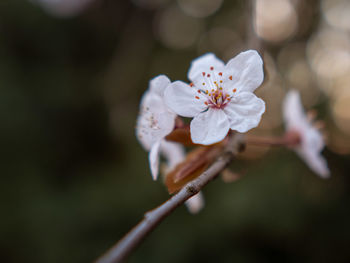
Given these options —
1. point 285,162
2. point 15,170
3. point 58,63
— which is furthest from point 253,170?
point 58,63

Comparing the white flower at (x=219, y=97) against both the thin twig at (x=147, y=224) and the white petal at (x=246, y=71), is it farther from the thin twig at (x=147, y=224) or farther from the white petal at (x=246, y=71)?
the thin twig at (x=147, y=224)

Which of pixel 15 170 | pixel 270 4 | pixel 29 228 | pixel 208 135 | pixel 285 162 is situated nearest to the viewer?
pixel 208 135

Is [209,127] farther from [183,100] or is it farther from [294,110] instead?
[294,110]

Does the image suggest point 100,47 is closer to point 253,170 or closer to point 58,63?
point 58,63

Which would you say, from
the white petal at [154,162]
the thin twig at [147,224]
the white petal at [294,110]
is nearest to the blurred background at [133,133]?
the white petal at [294,110]

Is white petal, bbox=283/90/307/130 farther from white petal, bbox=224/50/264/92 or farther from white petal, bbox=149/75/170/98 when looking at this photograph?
white petal, bbox=149/75/170/98
